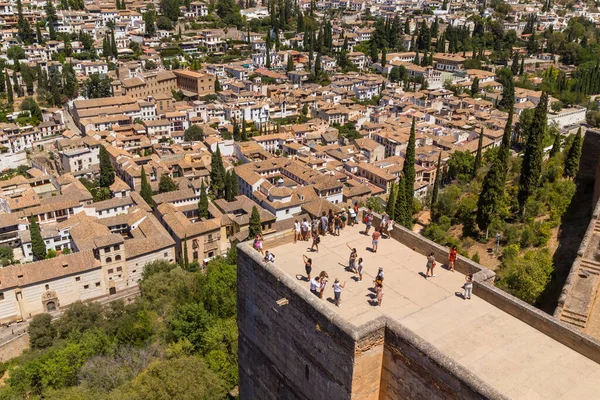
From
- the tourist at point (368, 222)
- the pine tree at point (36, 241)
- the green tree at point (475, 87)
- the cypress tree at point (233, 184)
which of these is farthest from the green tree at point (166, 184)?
the green tree at point (475, 87)

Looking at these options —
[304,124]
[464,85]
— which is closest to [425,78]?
[464,85]

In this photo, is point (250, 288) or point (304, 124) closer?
point (250, 288)

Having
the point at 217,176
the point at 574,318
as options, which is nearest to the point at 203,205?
the point at 217,176

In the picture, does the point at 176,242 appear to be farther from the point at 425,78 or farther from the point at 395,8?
the point at 395,8

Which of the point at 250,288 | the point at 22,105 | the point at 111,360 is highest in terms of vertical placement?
the point at 250,288

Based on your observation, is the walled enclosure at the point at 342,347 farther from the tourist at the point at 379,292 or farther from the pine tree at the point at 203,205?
the pine tree at the point at 203,205

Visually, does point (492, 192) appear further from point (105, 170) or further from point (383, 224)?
point (105, 170)
